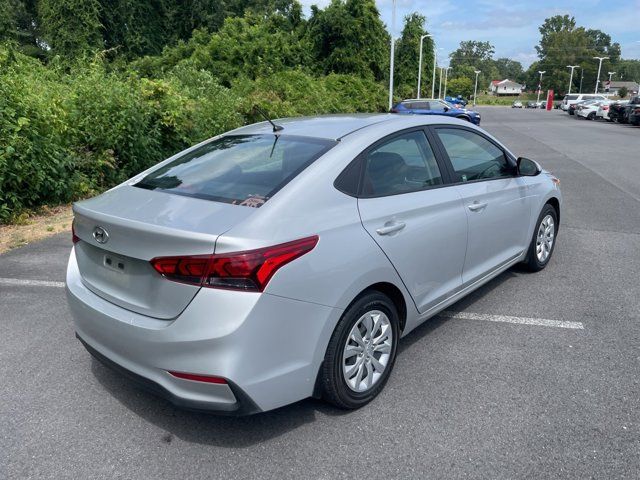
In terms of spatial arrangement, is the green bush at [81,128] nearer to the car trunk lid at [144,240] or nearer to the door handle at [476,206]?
the car trunk lid at [144,240]

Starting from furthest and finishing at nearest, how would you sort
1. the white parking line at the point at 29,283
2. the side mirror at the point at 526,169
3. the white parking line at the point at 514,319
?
the white parking line at the point at 29,283 → the side mirror at the point at 526,169 → the white parking line at the point at 514,319

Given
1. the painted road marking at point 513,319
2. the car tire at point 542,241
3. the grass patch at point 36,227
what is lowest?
the painted road marking at point 513,319

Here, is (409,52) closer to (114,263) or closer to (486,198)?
(486,198)

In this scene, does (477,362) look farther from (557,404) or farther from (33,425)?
(33,425)

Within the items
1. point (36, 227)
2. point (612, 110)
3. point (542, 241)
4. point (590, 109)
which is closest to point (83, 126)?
point (36, 227)

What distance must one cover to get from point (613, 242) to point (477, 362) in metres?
3.92

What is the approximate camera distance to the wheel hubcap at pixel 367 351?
3.01 meters

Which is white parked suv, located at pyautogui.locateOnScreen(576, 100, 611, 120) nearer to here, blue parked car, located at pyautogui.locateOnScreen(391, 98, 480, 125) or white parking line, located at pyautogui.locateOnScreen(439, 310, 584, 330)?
blue parked car, located at pyautogui.locateOnScreen(391, 98, 480, 125)

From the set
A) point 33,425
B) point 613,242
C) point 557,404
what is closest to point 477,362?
point 557,404

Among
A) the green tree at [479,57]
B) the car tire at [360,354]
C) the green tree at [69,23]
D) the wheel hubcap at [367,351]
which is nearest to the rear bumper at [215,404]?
the car tire at [360,354]

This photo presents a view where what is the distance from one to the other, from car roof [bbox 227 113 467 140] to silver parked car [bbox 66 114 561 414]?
0.07 ft

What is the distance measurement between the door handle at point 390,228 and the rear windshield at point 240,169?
1.84 ft

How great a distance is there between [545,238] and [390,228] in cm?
297

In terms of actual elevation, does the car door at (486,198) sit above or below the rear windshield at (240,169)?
below
